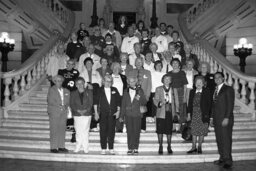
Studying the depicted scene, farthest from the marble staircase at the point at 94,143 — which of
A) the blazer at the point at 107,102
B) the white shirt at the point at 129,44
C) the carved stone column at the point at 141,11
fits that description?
the carved stone column at the point at 141,11

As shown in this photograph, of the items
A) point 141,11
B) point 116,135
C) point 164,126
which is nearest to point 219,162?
point 164,126

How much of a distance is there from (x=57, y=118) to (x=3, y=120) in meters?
2.36

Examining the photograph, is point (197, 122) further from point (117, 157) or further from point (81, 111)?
point (81, 111)

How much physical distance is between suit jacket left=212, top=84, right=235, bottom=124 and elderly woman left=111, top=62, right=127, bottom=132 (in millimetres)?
2188

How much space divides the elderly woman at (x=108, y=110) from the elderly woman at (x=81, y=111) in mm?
214

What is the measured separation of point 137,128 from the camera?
26.9 ft

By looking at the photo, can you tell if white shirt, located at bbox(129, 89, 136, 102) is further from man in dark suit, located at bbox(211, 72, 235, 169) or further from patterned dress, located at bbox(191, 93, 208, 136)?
man in dark suit, located at bbox(211, 72, 235, 169)

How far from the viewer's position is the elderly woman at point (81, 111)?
27.2 feet

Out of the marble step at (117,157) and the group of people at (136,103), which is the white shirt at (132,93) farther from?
the marble step at (117,157)

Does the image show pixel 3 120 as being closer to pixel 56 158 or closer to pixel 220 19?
pixel 56 158

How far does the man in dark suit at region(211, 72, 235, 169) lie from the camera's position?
7643 mm

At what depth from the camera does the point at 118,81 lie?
348 inches

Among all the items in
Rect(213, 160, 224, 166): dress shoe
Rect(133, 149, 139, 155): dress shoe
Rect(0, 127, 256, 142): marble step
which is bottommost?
Rect(213, 160, 224, 166): dress shoe

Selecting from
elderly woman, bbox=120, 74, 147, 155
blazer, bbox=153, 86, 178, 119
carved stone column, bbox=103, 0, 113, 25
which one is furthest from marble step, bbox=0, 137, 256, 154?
carved stone column, bbox=103, 0, 113, 25
